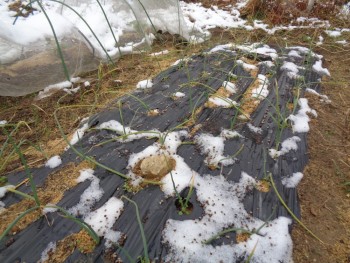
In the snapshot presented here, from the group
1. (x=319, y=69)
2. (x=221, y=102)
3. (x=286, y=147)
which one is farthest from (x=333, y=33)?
(x=286, y=147)

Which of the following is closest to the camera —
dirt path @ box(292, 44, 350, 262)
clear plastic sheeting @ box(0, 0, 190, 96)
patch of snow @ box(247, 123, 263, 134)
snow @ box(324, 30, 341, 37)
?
dirt path @ box(292, 44, 350, 262)

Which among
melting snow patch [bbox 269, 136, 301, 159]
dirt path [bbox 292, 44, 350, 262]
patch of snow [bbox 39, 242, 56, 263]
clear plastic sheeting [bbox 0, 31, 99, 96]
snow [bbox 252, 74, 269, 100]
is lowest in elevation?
dirt path [bbox 292, 44, 350, 262]

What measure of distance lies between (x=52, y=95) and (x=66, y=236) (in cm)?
153

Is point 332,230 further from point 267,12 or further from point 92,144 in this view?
point 267,12

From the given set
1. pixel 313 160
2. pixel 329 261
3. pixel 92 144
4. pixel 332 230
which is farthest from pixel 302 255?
pixel 92 144

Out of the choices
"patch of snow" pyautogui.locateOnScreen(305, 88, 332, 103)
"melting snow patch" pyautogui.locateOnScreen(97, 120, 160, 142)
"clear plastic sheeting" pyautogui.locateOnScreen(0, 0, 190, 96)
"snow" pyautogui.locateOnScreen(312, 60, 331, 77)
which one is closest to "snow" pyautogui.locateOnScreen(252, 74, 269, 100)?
"patch of snow" pyautogui.locateOnScreen(305, 88, 332, 103)

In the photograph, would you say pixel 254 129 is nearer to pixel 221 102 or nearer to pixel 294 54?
pixel 221 102

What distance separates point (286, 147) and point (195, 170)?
69cm

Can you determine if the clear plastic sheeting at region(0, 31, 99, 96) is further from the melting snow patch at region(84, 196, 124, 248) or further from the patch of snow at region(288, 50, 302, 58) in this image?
the patch of snow at region(288, 50, 302, 58)

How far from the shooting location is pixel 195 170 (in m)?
1.57

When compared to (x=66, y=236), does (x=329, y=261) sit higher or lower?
lower

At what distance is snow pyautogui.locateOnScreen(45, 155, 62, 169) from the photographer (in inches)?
64.0

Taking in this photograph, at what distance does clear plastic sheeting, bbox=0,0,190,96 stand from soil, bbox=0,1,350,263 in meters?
0.16

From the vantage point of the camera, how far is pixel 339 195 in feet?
5.06
